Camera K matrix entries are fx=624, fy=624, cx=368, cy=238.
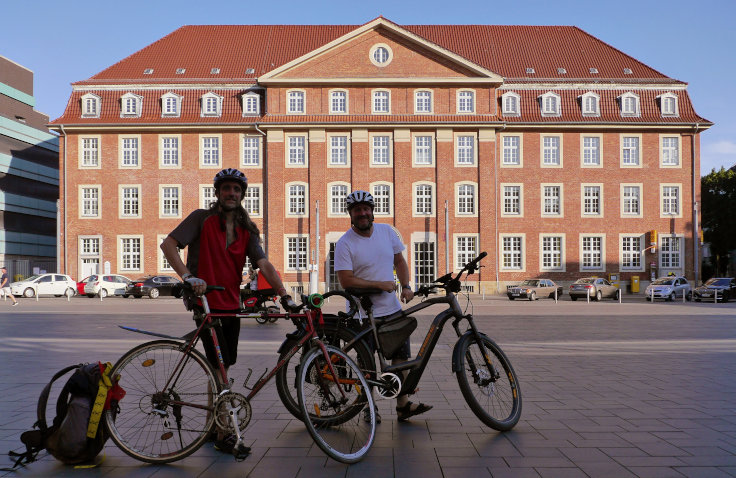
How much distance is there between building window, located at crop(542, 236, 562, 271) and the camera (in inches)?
1668

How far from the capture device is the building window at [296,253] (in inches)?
1640

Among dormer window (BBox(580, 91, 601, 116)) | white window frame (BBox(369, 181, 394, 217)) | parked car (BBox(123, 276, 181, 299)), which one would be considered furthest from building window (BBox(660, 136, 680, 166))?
parked car (BBox(123, 276, 181, 299))

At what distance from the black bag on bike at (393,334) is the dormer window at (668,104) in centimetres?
Answer: 4336

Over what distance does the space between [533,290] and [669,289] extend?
775 cm

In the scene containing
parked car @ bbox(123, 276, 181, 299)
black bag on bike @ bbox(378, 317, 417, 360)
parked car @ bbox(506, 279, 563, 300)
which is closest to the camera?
black bag on bike @ bbox(378, 317, 417, 360)

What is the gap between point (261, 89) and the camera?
142 ft

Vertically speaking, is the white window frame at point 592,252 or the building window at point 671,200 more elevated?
the building window at point 671,200

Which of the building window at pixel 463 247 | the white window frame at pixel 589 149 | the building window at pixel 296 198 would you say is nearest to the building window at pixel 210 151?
the building window at pixel 296 198

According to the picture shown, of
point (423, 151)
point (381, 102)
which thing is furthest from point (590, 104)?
point (381, 102)

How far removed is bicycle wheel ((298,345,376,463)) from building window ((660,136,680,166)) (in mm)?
43487

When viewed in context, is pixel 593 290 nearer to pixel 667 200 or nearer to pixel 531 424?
pixel 667 200

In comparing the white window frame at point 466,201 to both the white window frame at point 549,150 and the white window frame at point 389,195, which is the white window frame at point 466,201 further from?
the white window frame at point 549,150

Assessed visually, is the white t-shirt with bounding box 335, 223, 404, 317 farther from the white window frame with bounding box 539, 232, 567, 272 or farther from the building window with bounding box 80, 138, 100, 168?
the building window with bounding box 80, 138, 100, 168

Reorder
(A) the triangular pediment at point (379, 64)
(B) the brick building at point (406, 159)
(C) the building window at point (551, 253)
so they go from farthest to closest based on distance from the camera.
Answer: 1. (C) the building window at point (551, 253)
2. (B) the brick building at point (406, 159)
3. (A) the triangular pediment at point (379, 64)
